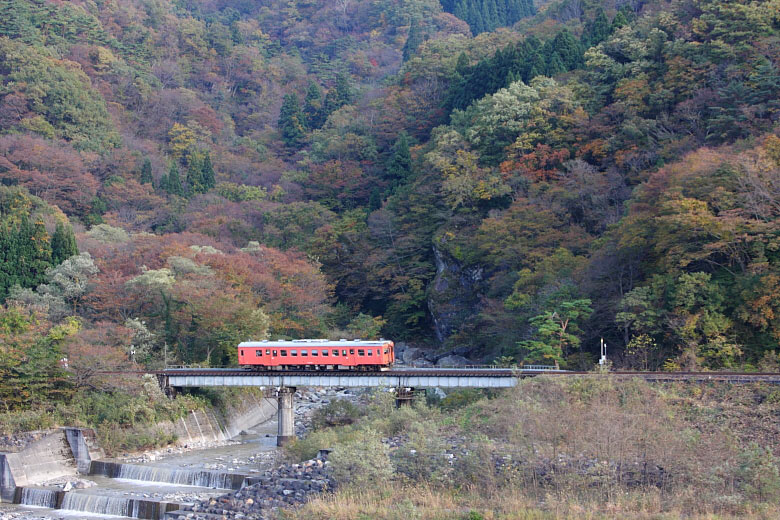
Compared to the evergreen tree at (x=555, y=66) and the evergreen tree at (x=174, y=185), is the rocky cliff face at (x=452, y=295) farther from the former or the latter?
the evergreen tree at (x=174, y=185)

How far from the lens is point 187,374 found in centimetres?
3966

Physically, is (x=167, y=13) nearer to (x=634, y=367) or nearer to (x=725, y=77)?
(x=725, y=77)

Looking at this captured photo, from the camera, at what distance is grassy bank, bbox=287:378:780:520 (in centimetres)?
2230

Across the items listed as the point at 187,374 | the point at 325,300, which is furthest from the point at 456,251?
the point at 187,374

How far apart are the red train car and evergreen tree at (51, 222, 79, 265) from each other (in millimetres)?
19509

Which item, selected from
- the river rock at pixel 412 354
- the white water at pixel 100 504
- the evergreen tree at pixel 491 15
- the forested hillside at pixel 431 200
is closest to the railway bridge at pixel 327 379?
the forested hillside at pixel 431 200

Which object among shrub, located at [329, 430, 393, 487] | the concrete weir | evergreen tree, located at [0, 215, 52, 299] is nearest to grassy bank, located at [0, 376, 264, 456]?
the concrete weir

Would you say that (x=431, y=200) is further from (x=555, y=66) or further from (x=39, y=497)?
(x=39, y=497)

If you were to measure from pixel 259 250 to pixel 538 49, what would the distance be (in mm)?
28290

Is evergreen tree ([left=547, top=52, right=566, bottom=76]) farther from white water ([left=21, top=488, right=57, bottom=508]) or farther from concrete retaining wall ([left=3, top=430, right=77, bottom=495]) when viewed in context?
white water ([left=21, top=488, right=57, bottom=508])

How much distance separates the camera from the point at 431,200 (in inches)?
2394

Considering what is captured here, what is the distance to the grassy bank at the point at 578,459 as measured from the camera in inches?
878

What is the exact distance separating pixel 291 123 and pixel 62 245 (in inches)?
1843

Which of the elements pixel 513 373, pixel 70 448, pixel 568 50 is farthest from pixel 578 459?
pixel 568 50
